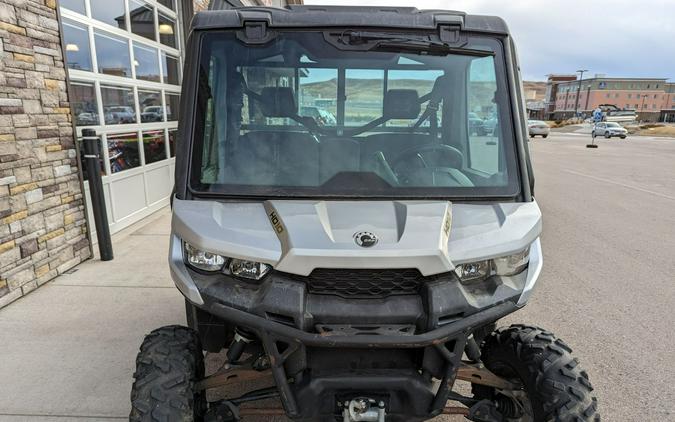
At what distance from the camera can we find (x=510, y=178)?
2344 millimetres

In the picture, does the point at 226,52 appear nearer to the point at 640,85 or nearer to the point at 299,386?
the point at 299,386

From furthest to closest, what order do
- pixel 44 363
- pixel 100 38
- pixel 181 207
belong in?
pixel 100 38 → pixel 44 363 → pixel 181 207

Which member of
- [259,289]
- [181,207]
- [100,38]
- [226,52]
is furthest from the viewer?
[100,38]

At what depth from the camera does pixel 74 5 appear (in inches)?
215


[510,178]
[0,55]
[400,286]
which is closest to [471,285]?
[400,286]

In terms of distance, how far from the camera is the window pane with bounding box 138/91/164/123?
727 centimetres

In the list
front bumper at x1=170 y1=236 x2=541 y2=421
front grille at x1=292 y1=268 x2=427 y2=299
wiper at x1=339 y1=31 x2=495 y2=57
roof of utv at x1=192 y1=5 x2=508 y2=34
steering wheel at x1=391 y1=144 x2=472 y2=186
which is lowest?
front bumper at x1=170 y1=236 x2=541 y2=421

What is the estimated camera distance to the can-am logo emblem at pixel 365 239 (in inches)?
75.3

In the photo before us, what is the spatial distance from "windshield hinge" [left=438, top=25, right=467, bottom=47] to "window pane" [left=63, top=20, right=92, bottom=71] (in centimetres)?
464

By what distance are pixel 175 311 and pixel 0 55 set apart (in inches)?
110

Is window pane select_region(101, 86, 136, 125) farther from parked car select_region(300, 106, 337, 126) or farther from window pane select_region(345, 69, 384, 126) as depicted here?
window pane select_region(345, 69, 384, 126)

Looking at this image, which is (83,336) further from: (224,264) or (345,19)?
(345,19)

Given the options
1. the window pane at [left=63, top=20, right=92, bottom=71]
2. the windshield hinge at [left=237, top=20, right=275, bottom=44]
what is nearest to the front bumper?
the windshield hinge at [left=237, top=20, right=275, bottom=44]

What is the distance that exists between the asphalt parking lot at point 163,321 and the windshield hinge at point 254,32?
7.78 feet
